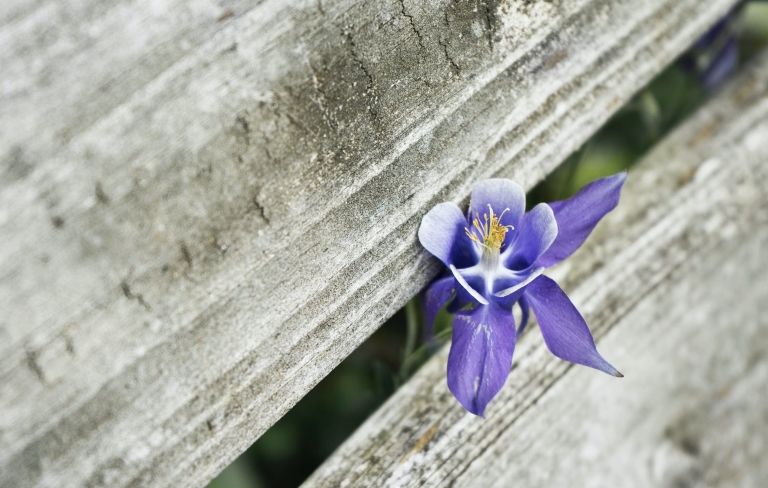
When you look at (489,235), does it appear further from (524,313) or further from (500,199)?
(524,313)

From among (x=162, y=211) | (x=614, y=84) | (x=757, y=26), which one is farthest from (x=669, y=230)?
(x=757, y=26)

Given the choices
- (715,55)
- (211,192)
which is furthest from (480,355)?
(715,55)

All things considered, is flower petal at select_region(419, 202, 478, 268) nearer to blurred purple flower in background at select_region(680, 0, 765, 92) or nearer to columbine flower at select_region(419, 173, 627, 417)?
columbine flower at select_region(419, 173, 627, 417)

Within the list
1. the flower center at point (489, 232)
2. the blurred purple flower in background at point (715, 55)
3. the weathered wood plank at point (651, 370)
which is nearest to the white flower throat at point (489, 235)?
the flower center at point (489, 232)

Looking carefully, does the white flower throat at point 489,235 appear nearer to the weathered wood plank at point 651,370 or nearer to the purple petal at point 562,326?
the purple petal at point 562,326

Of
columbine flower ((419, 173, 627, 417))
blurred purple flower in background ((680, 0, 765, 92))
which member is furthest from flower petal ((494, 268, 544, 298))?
blurred purple flower in background ((680, 0, 765, 92))

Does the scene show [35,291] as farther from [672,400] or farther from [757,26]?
[757,26]
